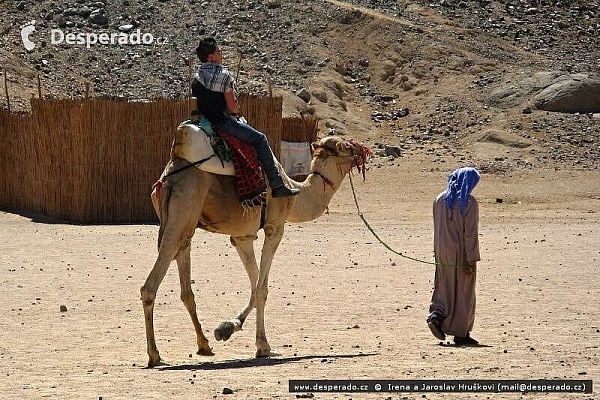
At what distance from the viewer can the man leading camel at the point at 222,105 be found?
1013cm

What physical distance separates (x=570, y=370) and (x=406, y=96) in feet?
93.8

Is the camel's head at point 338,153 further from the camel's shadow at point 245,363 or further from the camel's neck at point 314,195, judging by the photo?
the camel's shadow at point 245,363

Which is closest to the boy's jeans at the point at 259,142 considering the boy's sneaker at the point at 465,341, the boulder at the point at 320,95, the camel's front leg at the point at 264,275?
the camel's front leg at the point at 264,275

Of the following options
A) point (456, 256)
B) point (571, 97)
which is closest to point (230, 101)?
point (456, 256)

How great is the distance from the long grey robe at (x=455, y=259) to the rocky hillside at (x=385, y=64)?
64.0 ft

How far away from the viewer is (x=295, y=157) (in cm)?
2595

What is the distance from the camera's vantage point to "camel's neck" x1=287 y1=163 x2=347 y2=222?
429 inches

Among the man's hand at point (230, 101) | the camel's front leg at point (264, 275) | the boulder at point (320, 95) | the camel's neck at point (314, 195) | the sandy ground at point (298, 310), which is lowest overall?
the sandy ground at point (298, 310)

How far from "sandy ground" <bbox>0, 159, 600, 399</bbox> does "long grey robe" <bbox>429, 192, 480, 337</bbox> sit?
12.7 inches

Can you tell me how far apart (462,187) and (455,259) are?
23.9 inches

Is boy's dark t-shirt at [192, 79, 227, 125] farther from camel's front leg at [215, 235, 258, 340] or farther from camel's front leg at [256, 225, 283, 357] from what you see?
camel's front leg at [215, 235, 258, 340]

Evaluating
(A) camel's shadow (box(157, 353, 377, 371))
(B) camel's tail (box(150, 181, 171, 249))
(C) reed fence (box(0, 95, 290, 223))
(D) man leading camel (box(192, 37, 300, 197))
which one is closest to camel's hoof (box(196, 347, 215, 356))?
(A) camel's shadow (box(157, 353, 377, 371))

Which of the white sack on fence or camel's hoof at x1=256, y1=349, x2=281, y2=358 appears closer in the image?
camel's hoof at x1=256, y1=349, x2=281, y2=358

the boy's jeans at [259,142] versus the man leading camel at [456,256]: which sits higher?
the boy's jeans at [259,142]
